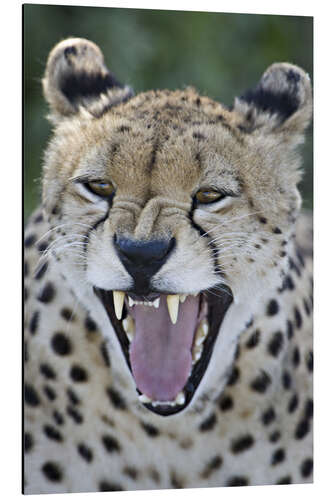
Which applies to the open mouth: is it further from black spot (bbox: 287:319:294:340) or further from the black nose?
black spot (bbox: 287:319:294:340)

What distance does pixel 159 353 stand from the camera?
2.30 metres

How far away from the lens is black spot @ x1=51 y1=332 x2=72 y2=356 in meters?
2.44

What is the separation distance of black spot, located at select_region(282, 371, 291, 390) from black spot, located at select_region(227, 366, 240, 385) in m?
0.16

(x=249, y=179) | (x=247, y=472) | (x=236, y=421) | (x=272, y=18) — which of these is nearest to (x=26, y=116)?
(x=249, y=179)

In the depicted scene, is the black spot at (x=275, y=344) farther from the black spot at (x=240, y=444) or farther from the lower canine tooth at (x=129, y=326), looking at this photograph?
the lower canine tooth at (x=129, y=326)

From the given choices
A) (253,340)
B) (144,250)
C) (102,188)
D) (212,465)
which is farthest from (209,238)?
(212,465)

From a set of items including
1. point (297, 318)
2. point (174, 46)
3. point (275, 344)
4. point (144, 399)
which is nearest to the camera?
point (144, 399)

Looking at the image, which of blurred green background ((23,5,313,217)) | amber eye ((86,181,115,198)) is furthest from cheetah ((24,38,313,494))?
blurred green background ((23,5,313,217))

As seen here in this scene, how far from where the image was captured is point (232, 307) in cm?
233

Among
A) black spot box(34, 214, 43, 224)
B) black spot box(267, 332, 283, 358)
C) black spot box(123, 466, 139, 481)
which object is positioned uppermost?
black spot box(34, 214, 43, 224)

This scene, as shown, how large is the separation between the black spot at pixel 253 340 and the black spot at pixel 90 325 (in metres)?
0.47

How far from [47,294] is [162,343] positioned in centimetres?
43

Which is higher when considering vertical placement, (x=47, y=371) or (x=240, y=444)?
(x=47, y=371)

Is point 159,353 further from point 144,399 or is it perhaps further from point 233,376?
point 233,376
